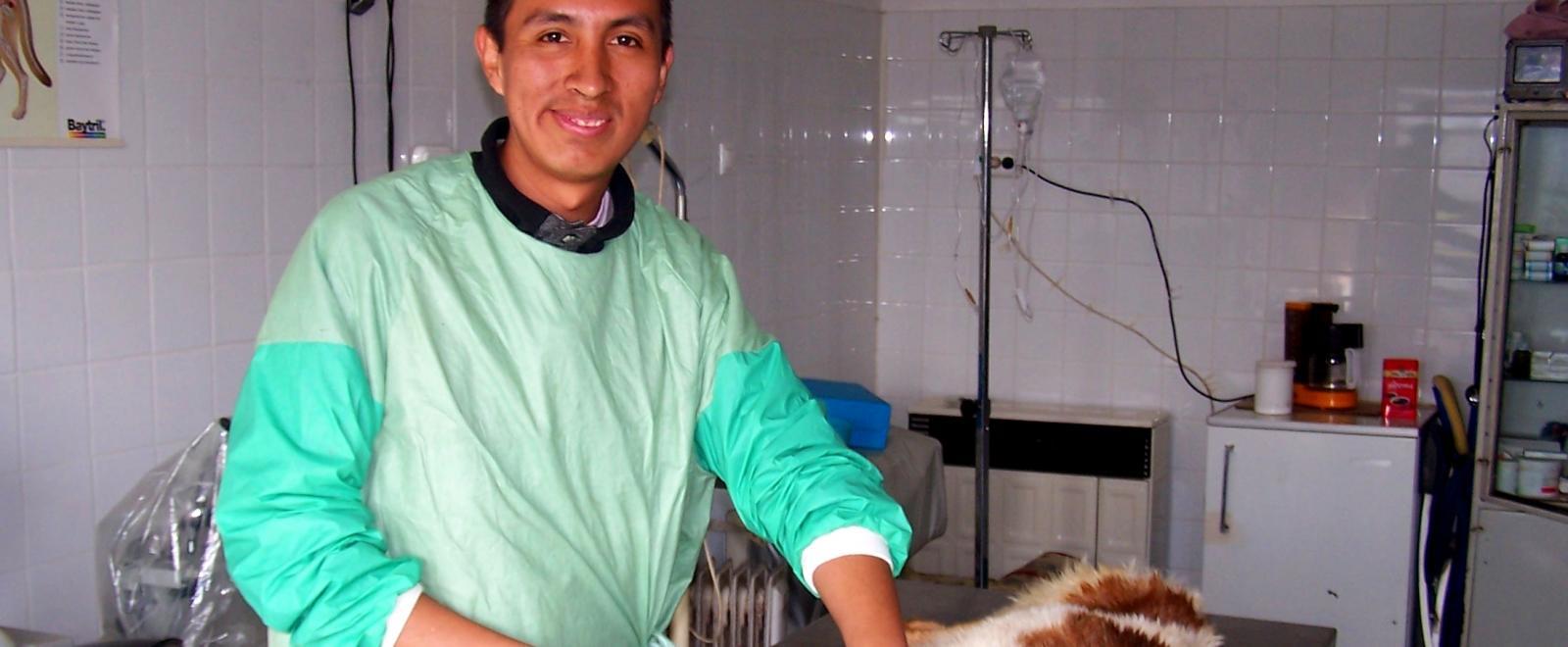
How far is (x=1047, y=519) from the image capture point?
4.16 meters

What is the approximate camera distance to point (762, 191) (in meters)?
3.82

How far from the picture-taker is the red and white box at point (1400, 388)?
12.6 feet

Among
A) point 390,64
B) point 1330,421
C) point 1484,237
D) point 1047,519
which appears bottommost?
point 1047,519

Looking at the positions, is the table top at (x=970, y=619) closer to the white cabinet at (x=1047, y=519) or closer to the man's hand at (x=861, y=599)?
the man's hand at (x=861, y=599)

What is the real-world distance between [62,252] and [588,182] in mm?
990

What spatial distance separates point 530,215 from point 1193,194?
318cm

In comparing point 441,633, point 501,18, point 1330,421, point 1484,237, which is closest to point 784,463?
point 441,633

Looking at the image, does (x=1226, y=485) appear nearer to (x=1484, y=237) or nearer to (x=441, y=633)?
(x=1484, y=237)

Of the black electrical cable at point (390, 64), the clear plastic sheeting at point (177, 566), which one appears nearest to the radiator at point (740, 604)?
the black electrical cable at point (390, 64)

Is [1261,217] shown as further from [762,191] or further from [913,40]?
[762,191]

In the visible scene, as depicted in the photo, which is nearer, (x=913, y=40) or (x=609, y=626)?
(x=609, y=626)

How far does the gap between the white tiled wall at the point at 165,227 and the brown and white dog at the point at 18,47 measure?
75 mm

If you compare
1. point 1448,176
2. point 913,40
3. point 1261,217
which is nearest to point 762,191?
point 913,40

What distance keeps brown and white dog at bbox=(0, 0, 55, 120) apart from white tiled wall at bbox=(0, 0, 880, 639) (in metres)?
0.07
